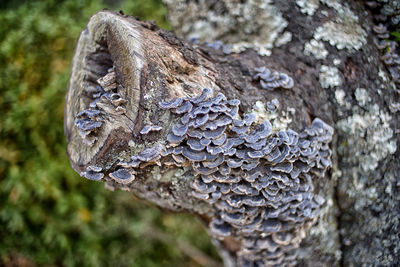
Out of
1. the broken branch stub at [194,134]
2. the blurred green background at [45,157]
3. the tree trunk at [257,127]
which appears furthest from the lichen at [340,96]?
the blurred green background at [45,157]

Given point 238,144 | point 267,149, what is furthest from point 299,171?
point 238,144

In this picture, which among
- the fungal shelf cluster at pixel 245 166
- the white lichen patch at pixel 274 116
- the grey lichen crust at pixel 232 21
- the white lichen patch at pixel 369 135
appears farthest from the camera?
the grey lichen crust at pixel 232 21

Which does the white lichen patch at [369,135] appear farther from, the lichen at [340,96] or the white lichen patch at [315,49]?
the white lichen patch at [315,49]

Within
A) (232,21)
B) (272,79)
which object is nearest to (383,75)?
(272,79)

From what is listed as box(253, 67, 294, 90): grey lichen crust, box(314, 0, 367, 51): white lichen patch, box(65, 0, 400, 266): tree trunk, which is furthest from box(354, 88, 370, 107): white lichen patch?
box(253, 67, 294, 90): grey lichen crust

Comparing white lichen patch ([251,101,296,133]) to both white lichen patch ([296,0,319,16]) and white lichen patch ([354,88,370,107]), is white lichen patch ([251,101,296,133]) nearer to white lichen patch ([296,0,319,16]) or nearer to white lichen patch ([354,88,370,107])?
white lichen patch ([354,88,370,107])

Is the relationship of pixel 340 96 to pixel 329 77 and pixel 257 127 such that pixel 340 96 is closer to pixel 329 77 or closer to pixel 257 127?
pixel 329 77

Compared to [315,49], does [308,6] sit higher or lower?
higher
